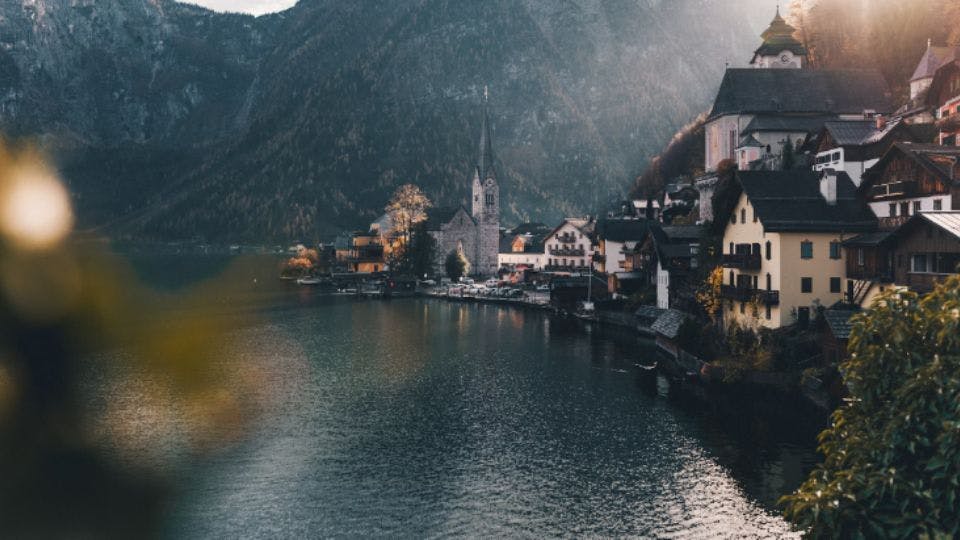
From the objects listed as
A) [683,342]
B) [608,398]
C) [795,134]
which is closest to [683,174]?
[795,134]

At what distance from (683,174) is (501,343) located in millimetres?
A: 66946

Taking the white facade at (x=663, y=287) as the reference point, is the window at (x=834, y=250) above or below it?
above

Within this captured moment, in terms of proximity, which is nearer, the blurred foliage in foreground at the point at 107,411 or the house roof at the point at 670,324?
the blurred foliage in foreground at the point at 107,411

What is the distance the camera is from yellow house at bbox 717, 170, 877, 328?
177 ft

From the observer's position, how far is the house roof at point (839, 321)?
45.1 m

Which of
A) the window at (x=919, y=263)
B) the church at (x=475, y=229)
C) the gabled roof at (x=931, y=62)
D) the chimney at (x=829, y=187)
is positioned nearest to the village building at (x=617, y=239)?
the gabled roof at (x=931, y=62)

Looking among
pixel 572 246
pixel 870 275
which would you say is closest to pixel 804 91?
pixel 572 246

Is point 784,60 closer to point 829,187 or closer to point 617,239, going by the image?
point 617,239

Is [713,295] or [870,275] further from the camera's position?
[713,295]

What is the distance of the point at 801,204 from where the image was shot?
55.7 meters

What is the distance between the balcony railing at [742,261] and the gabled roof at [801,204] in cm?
324

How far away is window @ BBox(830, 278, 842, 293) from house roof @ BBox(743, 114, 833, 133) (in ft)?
137

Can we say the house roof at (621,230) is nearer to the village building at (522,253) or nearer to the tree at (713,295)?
the village building at (522,253)

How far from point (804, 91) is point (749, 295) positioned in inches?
1933
